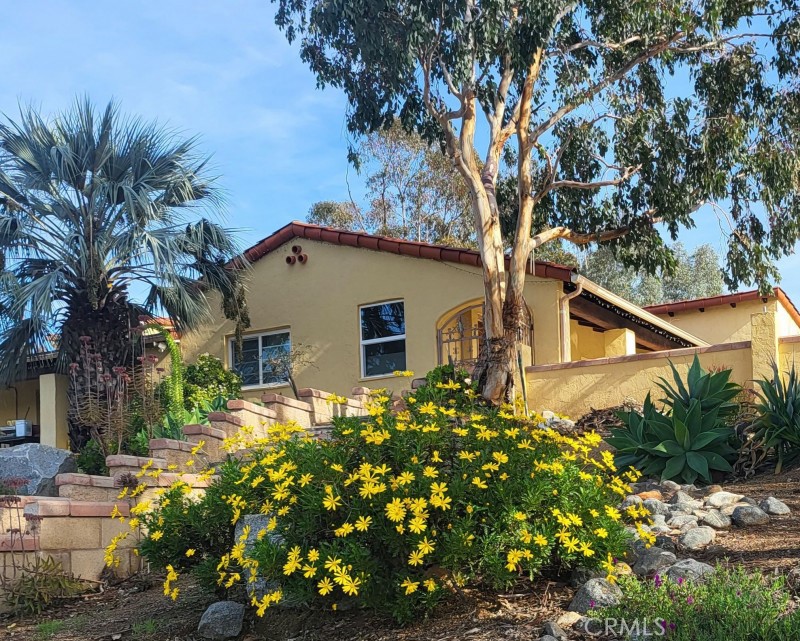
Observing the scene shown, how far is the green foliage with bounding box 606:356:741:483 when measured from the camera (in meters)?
9.16

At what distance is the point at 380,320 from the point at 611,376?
562 cm

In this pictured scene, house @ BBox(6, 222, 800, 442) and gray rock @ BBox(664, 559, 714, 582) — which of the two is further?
house @ BBox(6, 222, 800, 442)

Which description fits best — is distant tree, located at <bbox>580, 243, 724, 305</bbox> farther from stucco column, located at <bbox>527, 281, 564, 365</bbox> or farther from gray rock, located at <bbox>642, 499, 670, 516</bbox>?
gray rock, located at <bbox>642, 499, 670, 516</bbox>

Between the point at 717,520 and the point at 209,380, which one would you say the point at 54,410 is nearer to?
the point at 209,380

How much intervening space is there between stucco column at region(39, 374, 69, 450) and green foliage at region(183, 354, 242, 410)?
8.78ft

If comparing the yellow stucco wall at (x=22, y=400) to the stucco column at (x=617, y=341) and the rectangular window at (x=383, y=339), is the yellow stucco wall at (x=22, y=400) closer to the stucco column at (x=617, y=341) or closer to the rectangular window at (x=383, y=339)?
the rectangular window at (x=383, y=339)

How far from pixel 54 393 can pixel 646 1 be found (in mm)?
13255

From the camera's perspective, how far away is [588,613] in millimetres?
4617

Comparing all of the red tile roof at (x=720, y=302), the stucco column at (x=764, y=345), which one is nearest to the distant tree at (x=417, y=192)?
the red tile roof at (x=720, y=302)

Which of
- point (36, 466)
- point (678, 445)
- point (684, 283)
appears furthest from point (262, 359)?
point (684, 283)

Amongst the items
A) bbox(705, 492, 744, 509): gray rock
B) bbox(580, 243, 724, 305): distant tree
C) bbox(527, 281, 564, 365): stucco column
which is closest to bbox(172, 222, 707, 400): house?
bbox(527, 281, 564, 365): stucco column

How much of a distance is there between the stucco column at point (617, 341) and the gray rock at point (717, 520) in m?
12.7

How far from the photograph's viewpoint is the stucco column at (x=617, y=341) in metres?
19.2

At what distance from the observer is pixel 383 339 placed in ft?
56.4
